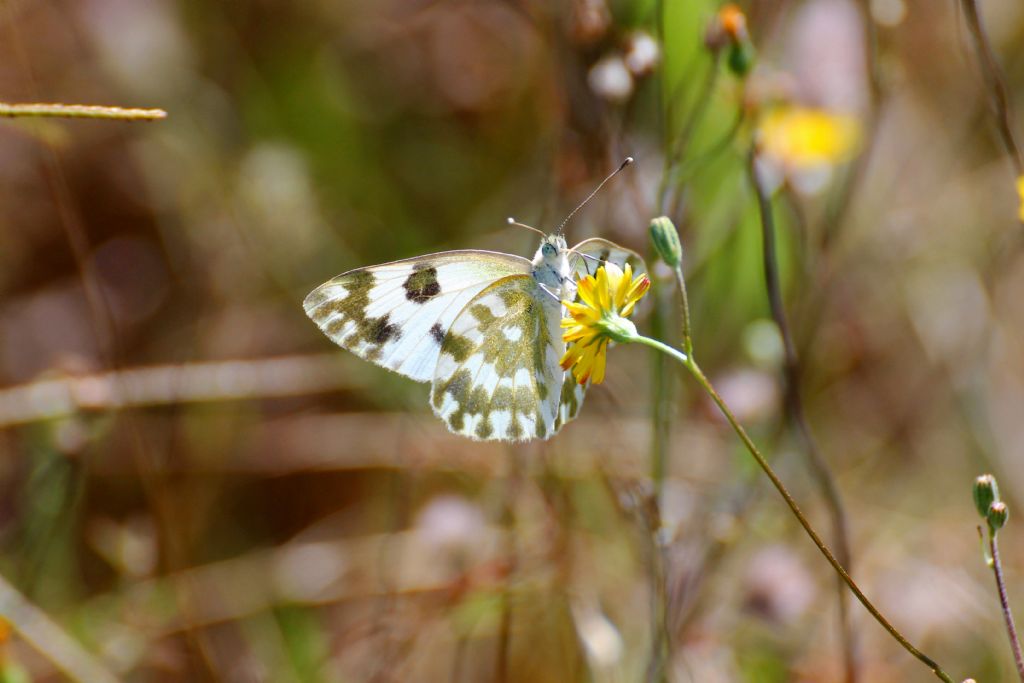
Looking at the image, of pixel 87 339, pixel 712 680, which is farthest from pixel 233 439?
pixel 712 680

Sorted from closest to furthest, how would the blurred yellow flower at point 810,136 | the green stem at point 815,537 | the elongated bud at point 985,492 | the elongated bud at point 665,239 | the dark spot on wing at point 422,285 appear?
the green stem at point 815,537 → the elongated bud at point 985,492 → the elongated bud at point 665,239 → the dark spot on wing at point 422,285 → the blurred yellow flower at point 810,136

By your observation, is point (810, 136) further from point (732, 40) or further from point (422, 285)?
point (422, 285)

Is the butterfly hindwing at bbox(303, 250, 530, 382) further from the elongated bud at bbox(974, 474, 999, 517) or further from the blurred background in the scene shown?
the elongated bud at bbox(974, 474, 999, 517)

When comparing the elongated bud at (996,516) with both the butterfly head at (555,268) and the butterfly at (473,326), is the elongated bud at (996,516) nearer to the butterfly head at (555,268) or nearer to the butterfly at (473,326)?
the butterfly at (473,326)

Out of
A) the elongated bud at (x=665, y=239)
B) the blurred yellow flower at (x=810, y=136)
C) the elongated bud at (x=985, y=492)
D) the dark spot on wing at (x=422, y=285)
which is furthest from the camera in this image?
the blurred yellow flower at (x=810, y=136)

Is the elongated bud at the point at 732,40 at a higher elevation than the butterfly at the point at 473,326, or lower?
higher

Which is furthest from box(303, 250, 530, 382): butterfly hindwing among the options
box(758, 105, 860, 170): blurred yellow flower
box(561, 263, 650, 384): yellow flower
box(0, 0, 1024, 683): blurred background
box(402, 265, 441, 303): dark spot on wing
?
box(758, 105, 860, 170): blurred yellow flower

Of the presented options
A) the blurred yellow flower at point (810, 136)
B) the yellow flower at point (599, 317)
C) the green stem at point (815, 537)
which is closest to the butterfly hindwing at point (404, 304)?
the yellow flower at point (599, 317)

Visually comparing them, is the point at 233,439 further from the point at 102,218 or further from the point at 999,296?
the point at 999,296
